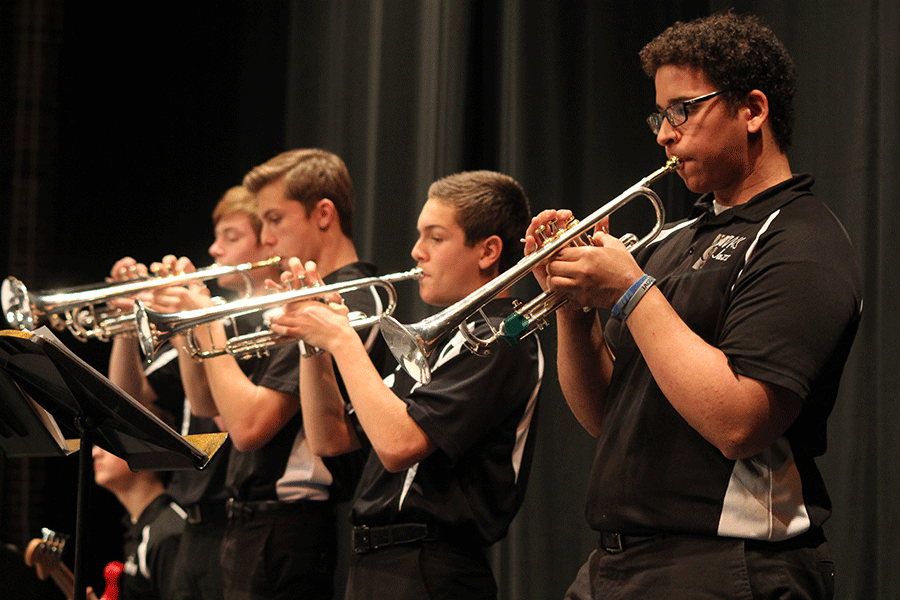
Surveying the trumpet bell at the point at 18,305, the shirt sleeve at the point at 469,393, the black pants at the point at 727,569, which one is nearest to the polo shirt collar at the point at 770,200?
the black pants at the point at 727,569

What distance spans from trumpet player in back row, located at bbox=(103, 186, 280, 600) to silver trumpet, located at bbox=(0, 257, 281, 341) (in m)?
0.07

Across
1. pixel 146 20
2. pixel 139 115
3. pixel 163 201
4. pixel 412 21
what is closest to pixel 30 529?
pixel 163 201

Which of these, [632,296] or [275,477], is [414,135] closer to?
[275,477]

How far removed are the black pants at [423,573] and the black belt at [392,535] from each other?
0.05 feet

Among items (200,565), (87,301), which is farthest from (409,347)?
(87,301)

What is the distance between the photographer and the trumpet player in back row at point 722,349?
58.9 inches

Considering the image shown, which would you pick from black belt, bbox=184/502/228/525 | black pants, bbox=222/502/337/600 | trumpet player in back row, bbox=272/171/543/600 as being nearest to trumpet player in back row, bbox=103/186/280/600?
black belt, bbox=184/502/228/525

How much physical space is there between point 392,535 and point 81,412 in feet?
2.59

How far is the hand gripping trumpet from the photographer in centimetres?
183

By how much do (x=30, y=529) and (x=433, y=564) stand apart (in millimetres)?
3075

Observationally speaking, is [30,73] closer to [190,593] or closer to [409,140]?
[409,140]

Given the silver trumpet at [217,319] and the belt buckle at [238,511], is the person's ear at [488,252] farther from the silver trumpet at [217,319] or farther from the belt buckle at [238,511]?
the belt buckle at [238,511]

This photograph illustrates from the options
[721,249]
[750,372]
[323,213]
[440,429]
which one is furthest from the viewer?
[323,213]

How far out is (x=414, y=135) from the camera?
146 inches
